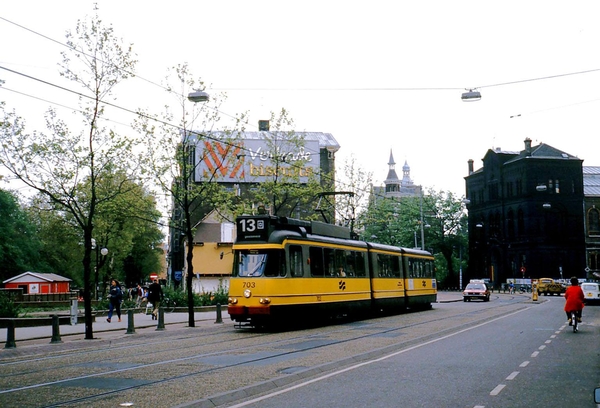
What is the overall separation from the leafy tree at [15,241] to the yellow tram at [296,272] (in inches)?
1712

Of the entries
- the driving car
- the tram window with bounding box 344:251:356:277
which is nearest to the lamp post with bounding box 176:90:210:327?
the tram window with bounding box 344:251:356:277

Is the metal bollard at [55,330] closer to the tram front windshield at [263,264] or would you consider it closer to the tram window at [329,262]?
the tram front windshield at [263,264]

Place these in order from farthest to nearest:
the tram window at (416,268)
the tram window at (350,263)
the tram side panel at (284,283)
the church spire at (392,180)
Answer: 1. the church spire at (392,180)
2. the tram window at (416,268)
3. the tram window at (350,263)
4. the tram side panel at (284,283)

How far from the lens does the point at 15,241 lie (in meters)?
64.9

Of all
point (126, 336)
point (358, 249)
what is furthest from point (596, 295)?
point (126, 336)

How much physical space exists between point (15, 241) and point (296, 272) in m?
48.7

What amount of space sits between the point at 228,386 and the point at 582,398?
5188 millimetres

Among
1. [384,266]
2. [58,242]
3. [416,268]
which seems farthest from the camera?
[58,242]

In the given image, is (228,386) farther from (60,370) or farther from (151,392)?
(60,370)

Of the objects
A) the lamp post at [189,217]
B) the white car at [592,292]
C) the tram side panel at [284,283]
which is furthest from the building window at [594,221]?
the tram side panel at [284,283]

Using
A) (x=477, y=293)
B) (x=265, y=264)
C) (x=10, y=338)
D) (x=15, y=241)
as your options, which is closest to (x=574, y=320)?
(x=265, y=264)

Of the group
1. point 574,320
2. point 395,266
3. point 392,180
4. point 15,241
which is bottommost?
point 574,320

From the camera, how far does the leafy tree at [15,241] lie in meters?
63.4

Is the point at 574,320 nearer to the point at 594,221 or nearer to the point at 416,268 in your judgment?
the point at 416,268
